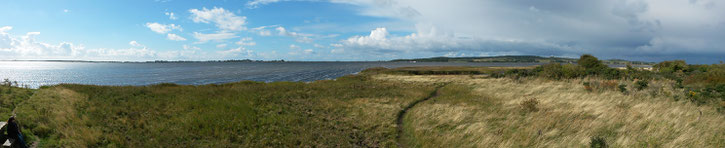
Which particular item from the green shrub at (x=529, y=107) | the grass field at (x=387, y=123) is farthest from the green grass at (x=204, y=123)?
the green shrub at (x=529, y=107)

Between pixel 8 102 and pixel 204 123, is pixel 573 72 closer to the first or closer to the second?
pixel 204 123

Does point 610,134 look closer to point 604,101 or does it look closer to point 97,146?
point 604,101

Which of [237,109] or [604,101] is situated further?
[237,109]

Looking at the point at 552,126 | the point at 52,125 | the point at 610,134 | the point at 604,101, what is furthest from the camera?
the point at 604,101

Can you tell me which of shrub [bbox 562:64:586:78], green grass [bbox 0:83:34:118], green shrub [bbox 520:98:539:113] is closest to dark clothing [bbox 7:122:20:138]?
green grass [bbox 0:83:34:118]

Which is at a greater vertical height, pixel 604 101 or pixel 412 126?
pixel 604 101

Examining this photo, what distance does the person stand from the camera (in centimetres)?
1041

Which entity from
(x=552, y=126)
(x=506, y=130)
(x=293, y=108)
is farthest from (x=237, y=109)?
(x=552, y=126)

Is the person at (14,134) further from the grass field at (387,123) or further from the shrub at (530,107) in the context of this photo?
the shrub at (530,107)

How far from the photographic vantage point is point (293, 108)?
21.2 m

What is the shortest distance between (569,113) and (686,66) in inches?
2072

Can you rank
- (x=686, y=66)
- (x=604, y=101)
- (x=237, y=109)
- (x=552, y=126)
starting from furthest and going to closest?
(x=686, y=66)
(x=237, y=109)
(x=604, y=101)
(x=552, y=126)

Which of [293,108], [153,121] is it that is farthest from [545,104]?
[153,121]

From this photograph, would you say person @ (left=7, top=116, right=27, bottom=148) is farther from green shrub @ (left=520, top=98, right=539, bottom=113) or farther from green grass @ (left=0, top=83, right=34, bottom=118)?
green shrub @ (left=520, top=98, right=539, bottom=113)
